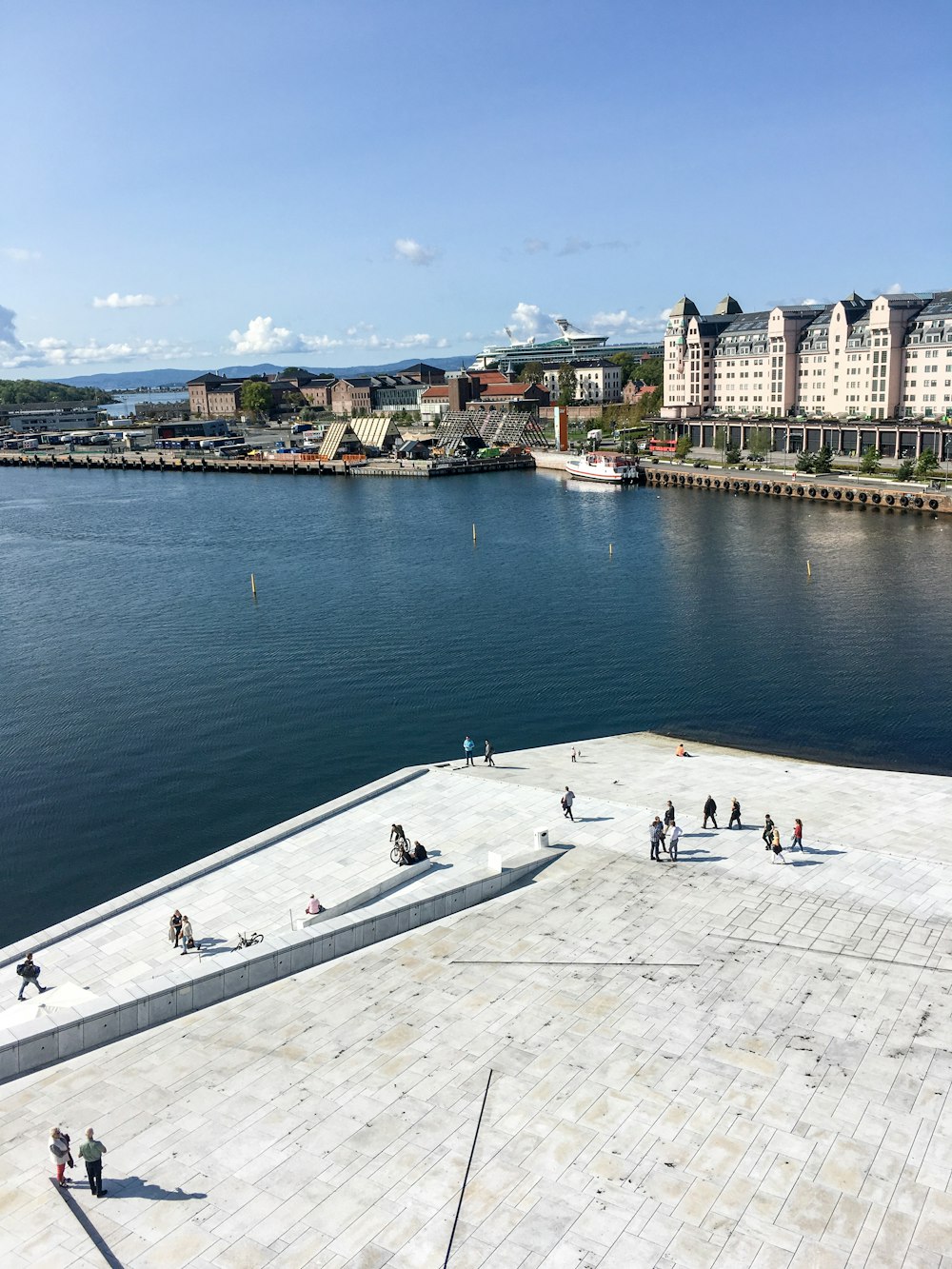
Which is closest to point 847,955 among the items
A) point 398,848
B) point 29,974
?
point 398,848

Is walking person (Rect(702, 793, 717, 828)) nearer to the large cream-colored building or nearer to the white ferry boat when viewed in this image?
the white ferry boat

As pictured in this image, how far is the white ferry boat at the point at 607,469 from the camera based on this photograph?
479 feet

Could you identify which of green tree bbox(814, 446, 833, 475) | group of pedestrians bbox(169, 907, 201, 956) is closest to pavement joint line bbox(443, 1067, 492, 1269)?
group of pedestrians bbox(169, 907, 201, 956)

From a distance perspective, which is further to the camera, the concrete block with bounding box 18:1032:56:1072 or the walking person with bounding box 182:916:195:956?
the walking person with bounding box 182:916:195:956

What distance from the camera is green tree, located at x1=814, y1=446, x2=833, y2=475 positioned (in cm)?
12862

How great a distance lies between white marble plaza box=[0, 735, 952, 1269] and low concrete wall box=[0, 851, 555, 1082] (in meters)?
0.32

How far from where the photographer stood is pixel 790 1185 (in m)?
16.4

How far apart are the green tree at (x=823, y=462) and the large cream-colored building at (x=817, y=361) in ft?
54.1

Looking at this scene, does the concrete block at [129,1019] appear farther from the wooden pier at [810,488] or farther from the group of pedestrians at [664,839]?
the wooden pier at [810,488]

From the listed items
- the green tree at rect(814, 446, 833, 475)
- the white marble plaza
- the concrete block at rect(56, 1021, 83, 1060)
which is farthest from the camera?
the green tree at rect(814, 446, 833, 475)

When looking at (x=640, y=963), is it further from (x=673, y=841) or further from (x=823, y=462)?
(x=823, y=462)

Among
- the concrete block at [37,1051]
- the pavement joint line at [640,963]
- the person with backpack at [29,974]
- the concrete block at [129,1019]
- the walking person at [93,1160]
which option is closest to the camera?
the walking person at [93,1160]

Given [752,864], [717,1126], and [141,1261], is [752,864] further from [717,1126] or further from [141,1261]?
A: [141,1261]

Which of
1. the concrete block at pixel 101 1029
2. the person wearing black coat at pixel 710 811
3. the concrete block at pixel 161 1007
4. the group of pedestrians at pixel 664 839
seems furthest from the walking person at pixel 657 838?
the concrete block at pixel 101 1029
